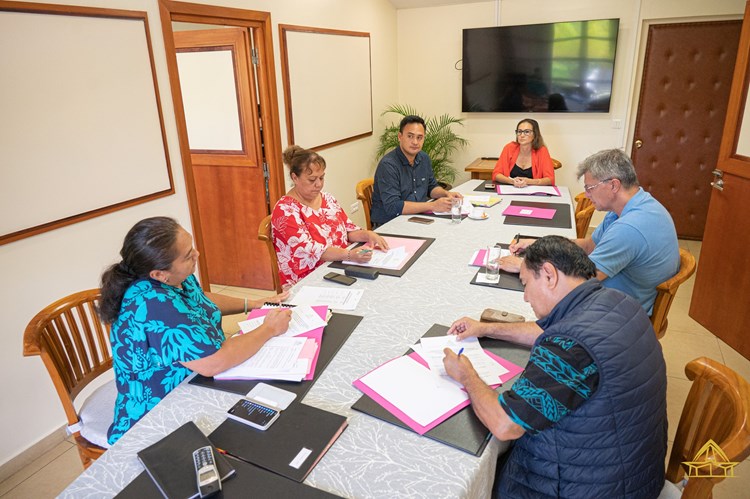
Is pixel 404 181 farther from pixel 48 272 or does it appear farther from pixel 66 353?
pixel 66 353

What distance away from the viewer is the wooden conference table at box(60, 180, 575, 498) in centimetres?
98

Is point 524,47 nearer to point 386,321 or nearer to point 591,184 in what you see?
point 591,184

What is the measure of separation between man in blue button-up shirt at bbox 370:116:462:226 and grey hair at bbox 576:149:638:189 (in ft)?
3.48

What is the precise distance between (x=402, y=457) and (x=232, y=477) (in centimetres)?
36

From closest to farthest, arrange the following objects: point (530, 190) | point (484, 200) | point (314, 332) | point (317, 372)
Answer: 1. point (317, 372)
2. point (314, 332)
3. point (484, 200)
4. point (530, 190)

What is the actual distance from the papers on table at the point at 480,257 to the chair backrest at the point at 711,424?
3.21 ft

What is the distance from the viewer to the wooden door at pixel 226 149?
11.0 ft

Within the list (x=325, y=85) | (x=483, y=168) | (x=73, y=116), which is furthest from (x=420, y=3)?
(x=73, y=116)

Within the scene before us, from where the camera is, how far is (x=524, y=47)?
469 cm

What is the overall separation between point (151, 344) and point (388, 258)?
44.3 inches

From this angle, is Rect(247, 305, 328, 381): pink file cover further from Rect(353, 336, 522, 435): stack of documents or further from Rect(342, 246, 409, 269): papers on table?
Rect(342, 246, 409, 269): papers on table

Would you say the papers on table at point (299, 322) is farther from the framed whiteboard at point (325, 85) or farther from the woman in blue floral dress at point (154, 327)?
the framed whiteboard at point (325, 85)

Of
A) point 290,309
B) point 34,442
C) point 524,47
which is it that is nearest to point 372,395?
point 290,309

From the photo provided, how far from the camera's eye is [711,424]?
3.69 ft
